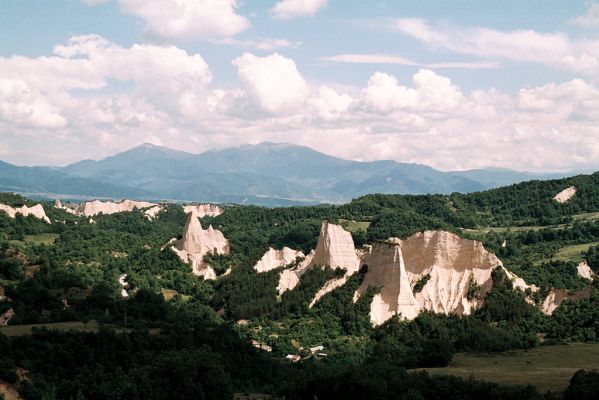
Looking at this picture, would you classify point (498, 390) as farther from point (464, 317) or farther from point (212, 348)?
point (464, 317)

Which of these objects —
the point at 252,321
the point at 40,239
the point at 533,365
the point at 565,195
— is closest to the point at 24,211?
the point at 40,239

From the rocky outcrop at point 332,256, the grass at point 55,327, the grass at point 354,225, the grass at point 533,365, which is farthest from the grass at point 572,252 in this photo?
the grass at point 55,327

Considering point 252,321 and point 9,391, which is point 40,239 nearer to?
point 252,321

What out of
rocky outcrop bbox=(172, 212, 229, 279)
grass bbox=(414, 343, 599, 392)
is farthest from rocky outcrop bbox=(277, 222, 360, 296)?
grass bbox=(414, 343, 599, 392)

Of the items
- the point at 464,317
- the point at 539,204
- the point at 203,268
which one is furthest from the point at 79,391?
the point at 539,204

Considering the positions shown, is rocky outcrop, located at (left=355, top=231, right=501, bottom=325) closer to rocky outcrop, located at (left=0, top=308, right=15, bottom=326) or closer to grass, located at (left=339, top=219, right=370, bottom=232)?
rocky outcrop, located at (left=0, top=308, right=15, bottom=326)

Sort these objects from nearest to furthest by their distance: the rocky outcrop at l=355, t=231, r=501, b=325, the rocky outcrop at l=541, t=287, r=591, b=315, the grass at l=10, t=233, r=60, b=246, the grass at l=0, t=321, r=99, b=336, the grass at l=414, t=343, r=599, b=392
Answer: the grass at l=414, t=343, r=599, b=392 → the grass at l=0, t=321, r=99, b=336 → the rocky outcrop at l=541, t=287, r=591, b=315 → the rocky outcrop at l=355, t=231, r=501, b=325 → the grass at l=10, t=233, r=60, b=246

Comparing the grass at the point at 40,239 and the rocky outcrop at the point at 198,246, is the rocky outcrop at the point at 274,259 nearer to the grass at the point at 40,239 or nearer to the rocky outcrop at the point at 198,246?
the rocky outcrop at the point at 198,246
